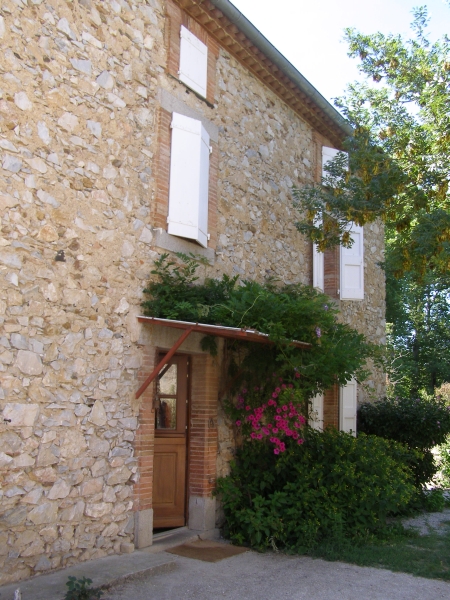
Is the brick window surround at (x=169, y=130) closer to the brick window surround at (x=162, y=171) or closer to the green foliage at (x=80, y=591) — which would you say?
the brick window surround at (x=162, y=171)

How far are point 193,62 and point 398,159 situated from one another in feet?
9.15

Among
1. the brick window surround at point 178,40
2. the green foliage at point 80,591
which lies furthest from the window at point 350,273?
the green foliage at point 80,591

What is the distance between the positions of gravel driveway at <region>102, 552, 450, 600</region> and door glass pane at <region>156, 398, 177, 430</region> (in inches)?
55.9

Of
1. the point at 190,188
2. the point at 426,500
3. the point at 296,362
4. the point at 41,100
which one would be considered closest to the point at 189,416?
the point at 296,362

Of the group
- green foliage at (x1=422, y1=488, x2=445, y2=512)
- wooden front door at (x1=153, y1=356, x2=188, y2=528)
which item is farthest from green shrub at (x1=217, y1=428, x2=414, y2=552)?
green foliage at (x1=422, y1=488, x2=445, y2=512)

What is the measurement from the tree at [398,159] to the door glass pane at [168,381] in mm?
2575

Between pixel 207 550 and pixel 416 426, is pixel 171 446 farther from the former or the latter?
pixel 416 426

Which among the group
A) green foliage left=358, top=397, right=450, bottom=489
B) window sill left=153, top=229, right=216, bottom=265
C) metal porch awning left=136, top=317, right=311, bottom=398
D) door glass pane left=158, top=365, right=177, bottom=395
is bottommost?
green foliage left=358, top=397, right=450, bottom=489

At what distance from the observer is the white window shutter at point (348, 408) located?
975 cm

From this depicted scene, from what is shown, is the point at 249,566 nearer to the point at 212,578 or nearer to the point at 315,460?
the point at 212,578

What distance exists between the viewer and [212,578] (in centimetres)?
527

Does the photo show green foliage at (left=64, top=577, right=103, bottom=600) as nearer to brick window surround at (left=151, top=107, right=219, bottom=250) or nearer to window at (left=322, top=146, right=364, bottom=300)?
brick window surround at (left=151, top=107, right=219, bottom=250)

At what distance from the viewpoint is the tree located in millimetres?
7316

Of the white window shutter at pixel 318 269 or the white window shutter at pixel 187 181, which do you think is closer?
the white window shutter at pixel 187 181
